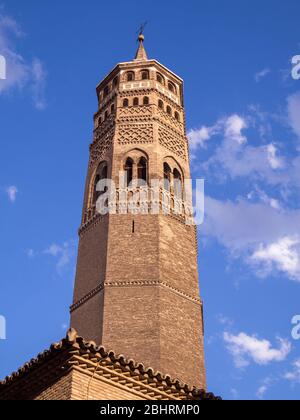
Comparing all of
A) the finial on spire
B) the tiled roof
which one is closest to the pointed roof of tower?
the finial on spire

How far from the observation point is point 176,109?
858 inches

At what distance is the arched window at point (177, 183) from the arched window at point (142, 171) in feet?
3.43

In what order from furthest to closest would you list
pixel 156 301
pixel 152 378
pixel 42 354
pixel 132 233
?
pixel 132 233, pixel 156 301, pixel 152 378, pixel 42 354

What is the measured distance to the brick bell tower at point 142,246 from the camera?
15156 millimetres

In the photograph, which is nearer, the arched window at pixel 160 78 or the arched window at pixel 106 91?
the arched window at pixel 160 78

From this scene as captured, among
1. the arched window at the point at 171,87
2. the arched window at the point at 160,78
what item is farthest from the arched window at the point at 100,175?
the arched window at the point at 171,87

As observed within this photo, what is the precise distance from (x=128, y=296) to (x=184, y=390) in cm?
484

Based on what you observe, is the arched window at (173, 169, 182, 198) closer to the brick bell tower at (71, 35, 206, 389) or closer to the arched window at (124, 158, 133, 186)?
the brick bell tower at (71, 35, 206, 389)

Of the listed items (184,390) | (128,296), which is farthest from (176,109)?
(184,390)

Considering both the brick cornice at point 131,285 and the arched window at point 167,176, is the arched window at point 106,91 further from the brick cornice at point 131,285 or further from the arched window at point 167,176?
the brick cornice at point 131,285
